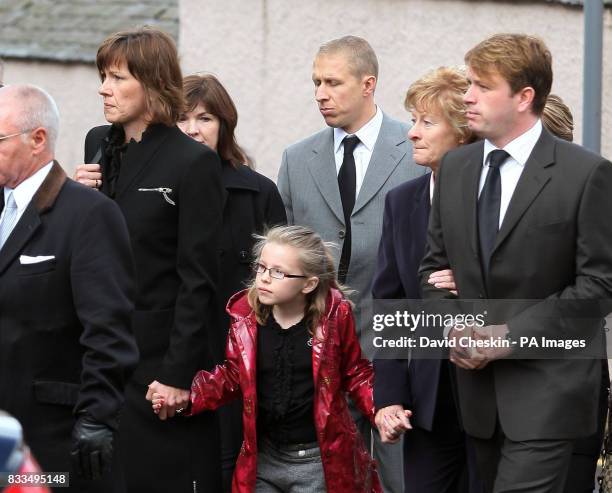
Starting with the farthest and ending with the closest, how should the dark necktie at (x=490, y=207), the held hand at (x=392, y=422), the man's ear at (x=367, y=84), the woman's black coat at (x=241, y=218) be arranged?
the man's ear at (x=367, y=84) < the woman's black coat at (x=241, y=218) < the held hand at (x=392, y=422) < the dark necktie at (x=490, y=207)

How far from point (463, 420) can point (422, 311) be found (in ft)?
1.83

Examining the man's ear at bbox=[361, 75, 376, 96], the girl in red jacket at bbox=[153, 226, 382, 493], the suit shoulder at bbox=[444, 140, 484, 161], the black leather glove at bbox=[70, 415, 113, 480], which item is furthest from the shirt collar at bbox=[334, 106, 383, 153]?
the black leather glove at bbox=[70, 415, 113, 480]

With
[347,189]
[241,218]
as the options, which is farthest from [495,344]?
[241,218]

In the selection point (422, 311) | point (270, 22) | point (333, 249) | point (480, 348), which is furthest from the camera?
point (270, 22)

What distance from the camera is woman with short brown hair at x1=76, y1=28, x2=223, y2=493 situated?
692 cm

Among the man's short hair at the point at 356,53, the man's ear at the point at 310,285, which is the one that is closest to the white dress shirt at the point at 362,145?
the man's short hair at the point at 356,53

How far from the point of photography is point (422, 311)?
21.6 feet

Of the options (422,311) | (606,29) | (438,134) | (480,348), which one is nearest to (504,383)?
(480,348)

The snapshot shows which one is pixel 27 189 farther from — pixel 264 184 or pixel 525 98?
pixel 264 184

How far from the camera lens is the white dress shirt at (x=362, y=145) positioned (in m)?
8.12

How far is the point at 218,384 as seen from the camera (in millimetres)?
7031

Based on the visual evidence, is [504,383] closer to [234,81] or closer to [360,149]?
[360,149]

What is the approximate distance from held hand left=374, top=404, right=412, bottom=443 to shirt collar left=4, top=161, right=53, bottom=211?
178 centimetres

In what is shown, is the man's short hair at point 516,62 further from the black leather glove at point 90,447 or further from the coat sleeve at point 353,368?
the black leather glove at point 90,447
